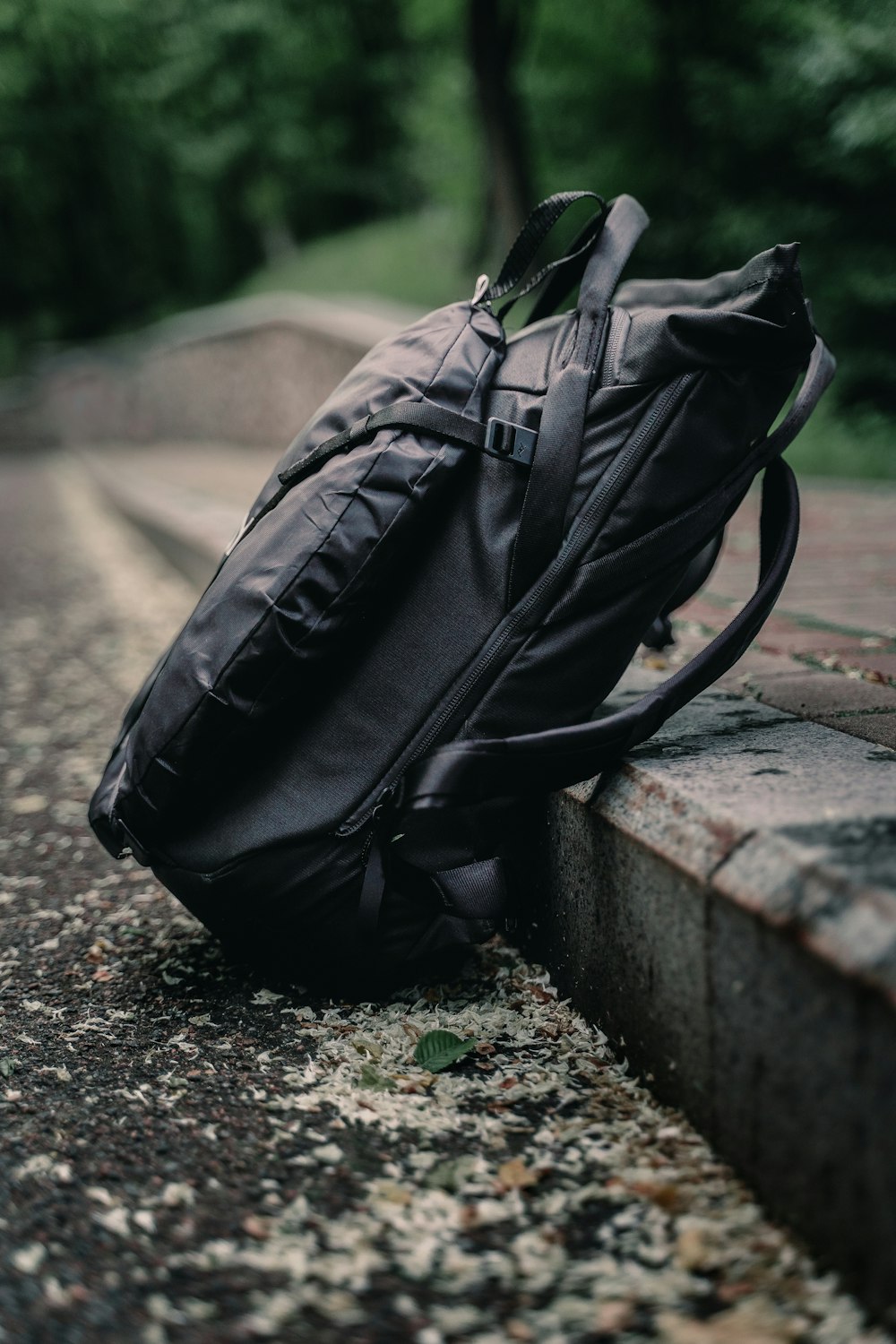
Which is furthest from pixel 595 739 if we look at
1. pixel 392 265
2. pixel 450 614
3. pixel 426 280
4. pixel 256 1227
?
pixel 392 265

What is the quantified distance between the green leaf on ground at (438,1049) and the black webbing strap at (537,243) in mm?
942

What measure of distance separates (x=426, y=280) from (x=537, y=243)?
12.0m

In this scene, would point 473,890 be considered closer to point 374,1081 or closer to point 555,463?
point 374,1081

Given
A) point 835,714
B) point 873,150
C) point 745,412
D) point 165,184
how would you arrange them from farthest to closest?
point 165,184 → point 873,150 → point 835,714 → point 745,412

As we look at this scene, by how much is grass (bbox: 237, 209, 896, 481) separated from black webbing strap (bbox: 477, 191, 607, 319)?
17.7 ft

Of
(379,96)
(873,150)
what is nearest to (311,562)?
(873,150)

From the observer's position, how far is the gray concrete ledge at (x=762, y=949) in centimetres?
90

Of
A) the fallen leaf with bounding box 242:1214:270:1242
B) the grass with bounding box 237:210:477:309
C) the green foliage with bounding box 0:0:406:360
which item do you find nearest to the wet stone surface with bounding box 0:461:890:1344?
the fallen leaf with bounding box 242:1214:270:1242

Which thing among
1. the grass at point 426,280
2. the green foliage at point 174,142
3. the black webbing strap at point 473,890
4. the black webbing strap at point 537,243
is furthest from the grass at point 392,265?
the black webbing strap at point 473,890

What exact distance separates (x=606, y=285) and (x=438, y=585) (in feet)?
1.39

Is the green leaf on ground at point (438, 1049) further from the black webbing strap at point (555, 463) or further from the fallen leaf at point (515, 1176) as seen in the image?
the black webbing strap at point (555, 463)

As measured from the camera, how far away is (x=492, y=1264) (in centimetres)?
104

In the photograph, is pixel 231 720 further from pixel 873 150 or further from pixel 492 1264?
pixel 873 150

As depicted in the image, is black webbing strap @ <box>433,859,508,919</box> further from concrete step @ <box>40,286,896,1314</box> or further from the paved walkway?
the paved walkway
